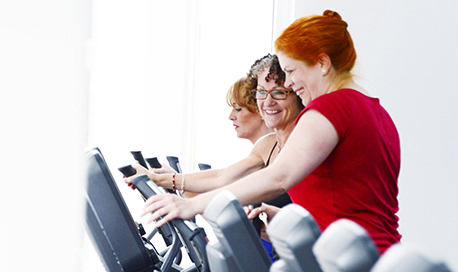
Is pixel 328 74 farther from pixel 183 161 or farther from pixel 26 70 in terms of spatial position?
pixel 183 161

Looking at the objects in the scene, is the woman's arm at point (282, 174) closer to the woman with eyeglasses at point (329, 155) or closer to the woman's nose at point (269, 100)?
the woman with eyeglasses at point (329, 155)

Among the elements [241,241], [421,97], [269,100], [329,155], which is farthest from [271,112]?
[421,97]

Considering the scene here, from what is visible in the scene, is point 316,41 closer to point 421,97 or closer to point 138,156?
point 138,156

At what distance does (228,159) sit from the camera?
4.18 meters

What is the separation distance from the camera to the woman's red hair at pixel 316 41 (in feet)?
4.97

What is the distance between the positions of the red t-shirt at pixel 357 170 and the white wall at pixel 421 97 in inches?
81.1

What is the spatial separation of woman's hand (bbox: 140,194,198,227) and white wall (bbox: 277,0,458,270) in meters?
2.61

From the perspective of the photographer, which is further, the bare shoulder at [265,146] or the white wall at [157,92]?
the bare shoulder at [265,146]

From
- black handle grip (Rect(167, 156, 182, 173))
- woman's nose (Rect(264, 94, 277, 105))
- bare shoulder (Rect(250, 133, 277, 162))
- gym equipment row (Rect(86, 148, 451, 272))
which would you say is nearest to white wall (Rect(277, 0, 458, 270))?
bare shoulder (Rect(250, 133, 277, 162))

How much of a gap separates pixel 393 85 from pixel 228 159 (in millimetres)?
1684

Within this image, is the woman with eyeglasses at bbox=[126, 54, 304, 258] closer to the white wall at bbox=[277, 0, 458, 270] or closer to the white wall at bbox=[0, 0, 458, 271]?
the white wall at bbox=[0, 0, 458, 271]

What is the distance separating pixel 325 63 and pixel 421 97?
2119 mm

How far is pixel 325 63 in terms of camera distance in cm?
154

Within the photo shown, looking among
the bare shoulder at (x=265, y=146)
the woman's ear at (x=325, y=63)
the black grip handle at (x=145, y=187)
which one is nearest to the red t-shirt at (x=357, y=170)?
the woman's ear at (x=325, y=63)
